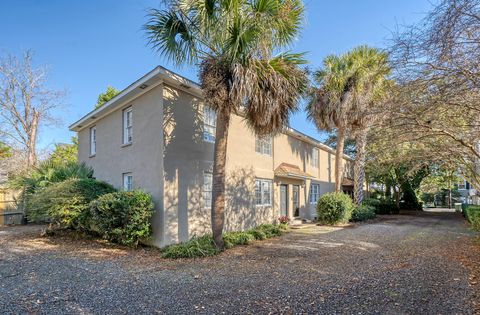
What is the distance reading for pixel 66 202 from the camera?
399 inches

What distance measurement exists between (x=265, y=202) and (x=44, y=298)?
11.0m

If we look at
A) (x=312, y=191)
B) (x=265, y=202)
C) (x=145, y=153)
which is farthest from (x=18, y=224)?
(x=312, y=191)

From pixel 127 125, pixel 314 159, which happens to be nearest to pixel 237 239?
pixel 127 125

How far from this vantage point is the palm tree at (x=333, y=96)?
1697 cm

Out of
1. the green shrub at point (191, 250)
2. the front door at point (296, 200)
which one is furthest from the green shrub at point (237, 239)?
the front door at point (296, 200)

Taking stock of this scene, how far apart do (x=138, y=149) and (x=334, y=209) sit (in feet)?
36.1

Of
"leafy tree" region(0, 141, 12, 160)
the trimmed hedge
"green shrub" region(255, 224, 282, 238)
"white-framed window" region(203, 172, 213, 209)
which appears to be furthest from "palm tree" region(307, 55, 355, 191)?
"leafy tree" region(0, 141, 12, 160)

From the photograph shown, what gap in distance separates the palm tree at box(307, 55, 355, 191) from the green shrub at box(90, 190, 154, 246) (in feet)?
38.5

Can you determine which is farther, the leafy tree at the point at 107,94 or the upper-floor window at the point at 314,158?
the leafy tree at the point at 107,94

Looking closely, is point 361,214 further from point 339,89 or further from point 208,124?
point 208,124

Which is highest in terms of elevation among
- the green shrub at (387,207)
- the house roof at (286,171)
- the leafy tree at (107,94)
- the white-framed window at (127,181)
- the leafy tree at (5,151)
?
the leafy tree at (107,94)

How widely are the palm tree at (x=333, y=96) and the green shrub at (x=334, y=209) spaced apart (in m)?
1.28

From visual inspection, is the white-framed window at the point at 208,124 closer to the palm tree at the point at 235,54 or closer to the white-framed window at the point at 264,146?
the palm tree at the point at 235,54

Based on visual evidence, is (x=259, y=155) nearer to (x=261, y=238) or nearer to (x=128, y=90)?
(x=261, y=238)
